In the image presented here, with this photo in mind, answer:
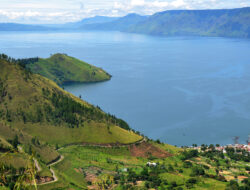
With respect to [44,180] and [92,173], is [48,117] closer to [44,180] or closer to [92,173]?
[92,173]

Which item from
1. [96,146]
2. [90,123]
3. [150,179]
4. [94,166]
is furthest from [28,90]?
[150,179]

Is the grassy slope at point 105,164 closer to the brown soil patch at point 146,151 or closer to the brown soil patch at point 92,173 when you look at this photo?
the brown soil patch at point 92,173

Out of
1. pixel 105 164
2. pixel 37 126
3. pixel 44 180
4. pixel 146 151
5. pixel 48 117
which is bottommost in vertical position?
pixel 146 151

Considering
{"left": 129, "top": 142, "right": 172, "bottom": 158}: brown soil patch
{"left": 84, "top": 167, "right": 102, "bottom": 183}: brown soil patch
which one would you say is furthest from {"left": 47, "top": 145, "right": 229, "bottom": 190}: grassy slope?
{"left": 129, "top": 142, "right": 172, "bottom": 158}: brown soil patch

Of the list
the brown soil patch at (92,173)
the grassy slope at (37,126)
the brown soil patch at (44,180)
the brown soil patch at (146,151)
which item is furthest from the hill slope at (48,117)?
the brown soil patch at (44,180)

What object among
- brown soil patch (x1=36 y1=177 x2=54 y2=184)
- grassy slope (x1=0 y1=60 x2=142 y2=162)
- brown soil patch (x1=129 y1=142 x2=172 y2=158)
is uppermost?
grassy slope (x1=0 y1=60 x2=142 y2=162)

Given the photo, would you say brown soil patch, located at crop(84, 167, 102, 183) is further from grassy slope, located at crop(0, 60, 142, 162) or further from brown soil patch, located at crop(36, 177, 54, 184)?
grassy slope, located at crop(0, 60, 142, 162)

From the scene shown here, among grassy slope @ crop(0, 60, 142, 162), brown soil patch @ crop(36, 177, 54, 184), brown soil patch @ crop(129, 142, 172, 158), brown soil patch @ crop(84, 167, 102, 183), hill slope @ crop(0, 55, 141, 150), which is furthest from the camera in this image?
hill slope @ crop(0, 55, 141, 150)

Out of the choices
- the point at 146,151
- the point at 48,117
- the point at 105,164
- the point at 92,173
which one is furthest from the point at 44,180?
the point at 146,151
